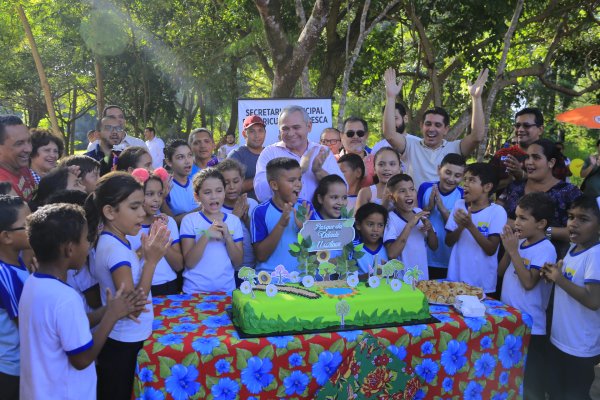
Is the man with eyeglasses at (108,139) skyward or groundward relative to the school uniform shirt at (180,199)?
skyward

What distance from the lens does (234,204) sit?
396cm

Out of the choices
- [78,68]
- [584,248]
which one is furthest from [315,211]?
[78,68]

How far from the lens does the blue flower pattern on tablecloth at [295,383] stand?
252cm

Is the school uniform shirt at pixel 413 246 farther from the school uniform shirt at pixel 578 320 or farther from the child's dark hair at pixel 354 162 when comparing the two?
the school uniform shirt at pixel 578 320

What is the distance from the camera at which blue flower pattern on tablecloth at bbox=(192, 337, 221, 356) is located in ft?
7.89

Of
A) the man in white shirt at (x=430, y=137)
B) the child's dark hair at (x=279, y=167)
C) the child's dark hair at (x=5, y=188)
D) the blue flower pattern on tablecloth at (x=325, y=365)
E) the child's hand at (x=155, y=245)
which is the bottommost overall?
the blue flower pattern on tablecloth at (x=325, y=365)

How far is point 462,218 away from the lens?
3.57m

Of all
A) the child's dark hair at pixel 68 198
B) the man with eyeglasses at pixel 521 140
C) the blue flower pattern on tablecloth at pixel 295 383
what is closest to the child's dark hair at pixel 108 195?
the child's dark hair at pixel 68 198

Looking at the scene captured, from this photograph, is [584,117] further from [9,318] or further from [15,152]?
[9,318]

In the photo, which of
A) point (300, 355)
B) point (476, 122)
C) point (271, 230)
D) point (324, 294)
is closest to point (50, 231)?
point (300, 355)

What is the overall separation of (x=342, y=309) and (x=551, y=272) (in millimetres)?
1415

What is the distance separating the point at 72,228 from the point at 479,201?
286 cm

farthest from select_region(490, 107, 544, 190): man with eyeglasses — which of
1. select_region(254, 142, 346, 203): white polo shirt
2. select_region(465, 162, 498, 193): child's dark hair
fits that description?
select_region(254, 142, 346, 203): white polo shirt

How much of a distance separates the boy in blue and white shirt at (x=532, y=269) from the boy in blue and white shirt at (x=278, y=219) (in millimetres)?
1416
